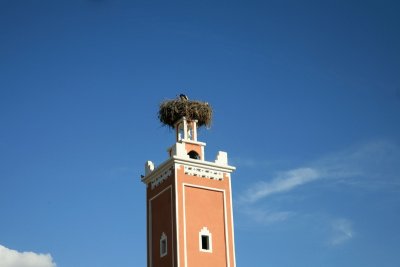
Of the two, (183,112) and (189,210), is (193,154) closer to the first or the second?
(183,112)

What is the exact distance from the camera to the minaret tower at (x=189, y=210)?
33625 millimetres

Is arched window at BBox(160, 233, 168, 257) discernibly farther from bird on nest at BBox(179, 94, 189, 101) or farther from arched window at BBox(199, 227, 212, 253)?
bird on nest at BBox(179, 94, 189, 101)

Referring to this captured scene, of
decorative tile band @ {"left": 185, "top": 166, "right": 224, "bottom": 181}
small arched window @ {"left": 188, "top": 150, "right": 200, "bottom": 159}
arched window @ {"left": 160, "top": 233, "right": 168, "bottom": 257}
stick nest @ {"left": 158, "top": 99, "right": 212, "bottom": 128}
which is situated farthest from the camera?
stick nest @ {"left": 158, "top": 99, "right": 212, "bottom": 128}

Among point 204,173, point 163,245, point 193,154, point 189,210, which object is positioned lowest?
point 163,245

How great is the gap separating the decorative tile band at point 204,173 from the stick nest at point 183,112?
3316mm

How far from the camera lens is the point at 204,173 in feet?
117

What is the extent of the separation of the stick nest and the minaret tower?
1.49 meters

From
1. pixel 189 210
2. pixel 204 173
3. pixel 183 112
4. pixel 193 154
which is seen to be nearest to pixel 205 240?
pixel 189 210

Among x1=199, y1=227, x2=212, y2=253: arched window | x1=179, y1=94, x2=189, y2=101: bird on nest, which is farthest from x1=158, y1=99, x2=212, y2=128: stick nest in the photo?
x1=199, y1=227, x2=212, y2=253: arched window

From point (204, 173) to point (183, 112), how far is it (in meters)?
3.78

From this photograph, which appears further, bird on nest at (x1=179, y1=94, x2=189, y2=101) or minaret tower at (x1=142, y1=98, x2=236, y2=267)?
bird on nest at (x1=179, y1=94, x2=189, y2=101)

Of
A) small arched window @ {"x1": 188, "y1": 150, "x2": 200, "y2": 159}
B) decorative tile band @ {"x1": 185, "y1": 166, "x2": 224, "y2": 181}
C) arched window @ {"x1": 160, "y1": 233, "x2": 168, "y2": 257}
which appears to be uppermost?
small arched window @ {"x1": 188, "y1": 150, "x2": 200, "y2": 159}

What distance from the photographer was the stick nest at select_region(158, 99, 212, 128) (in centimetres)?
3778

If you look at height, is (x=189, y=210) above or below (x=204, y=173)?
below
